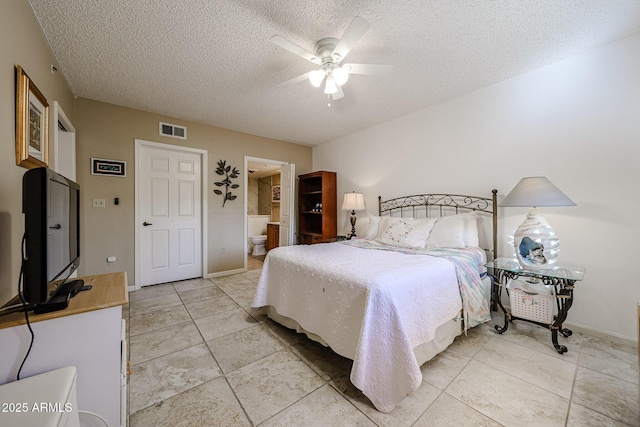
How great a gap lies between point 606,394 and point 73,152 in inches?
204

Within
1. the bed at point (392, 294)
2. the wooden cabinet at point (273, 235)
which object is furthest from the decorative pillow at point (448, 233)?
the wooden cabinet at point (273, 235)

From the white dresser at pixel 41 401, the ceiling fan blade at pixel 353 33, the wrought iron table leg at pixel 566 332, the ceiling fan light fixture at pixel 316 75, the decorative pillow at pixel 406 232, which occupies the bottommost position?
the wrought iron table leg at pixel 566 332

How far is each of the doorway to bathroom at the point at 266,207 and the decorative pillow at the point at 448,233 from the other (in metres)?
2.79

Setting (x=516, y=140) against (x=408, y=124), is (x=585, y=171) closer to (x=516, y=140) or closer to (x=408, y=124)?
(x=516, y=140)

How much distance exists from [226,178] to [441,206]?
3386 millimetres

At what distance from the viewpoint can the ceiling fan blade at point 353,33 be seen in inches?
57.4

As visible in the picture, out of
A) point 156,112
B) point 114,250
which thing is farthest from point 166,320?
point 156,112

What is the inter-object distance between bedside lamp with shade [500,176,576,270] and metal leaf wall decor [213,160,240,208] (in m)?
3.84

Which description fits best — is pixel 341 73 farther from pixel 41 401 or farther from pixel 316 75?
pixel 41 401

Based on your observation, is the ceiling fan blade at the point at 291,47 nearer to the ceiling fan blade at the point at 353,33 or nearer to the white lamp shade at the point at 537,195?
the ceiling fan blade at the point at 353,33

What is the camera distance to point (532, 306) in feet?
6.92

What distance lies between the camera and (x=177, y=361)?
1.81 m

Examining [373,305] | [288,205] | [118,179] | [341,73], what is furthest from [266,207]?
[373,305]

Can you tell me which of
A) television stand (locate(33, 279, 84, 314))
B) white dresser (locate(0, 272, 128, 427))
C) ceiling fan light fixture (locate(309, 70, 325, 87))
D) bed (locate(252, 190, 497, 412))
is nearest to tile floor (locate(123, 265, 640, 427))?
bed (locate(252, 190, 497, 412))
